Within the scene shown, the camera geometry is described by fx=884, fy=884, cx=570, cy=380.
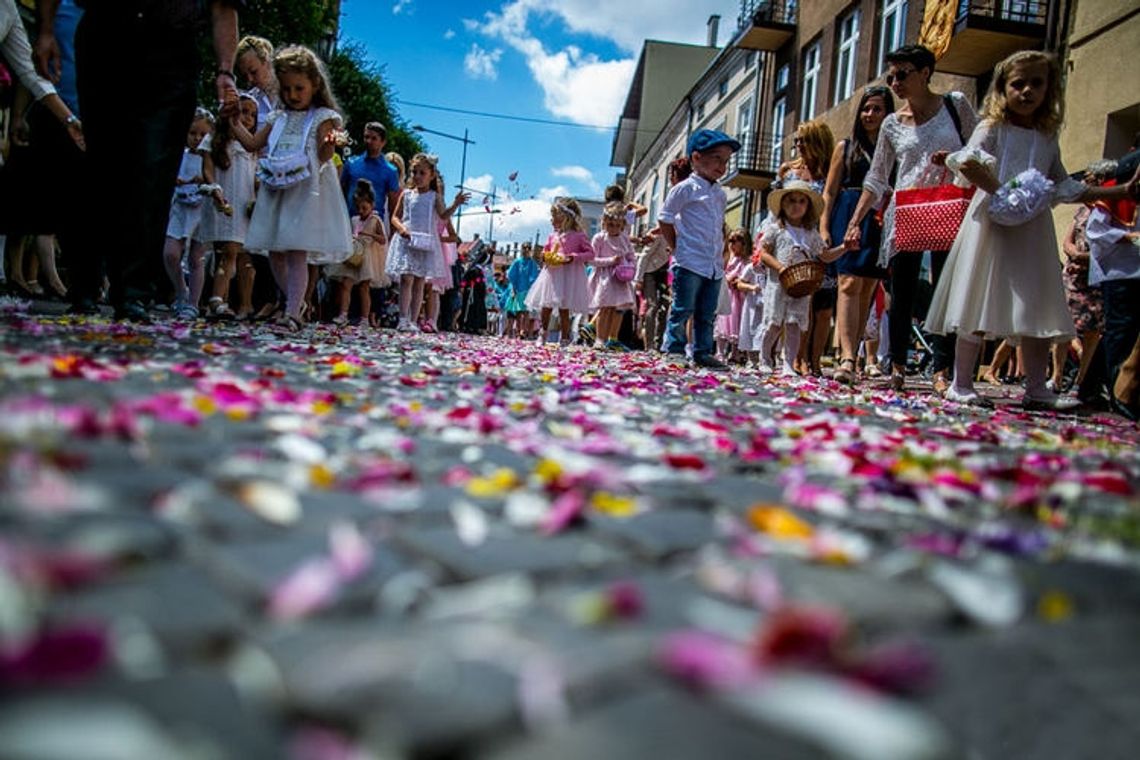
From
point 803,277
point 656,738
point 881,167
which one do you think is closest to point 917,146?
point 881,167

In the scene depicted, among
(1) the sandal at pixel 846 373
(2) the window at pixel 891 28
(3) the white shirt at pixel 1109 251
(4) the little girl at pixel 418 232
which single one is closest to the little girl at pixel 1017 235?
(3) the white shirt at pixel 1109 251

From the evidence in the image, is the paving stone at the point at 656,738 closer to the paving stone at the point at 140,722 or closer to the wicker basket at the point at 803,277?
the paving stone at the point at 140,722

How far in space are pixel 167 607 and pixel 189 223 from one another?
8.01 m

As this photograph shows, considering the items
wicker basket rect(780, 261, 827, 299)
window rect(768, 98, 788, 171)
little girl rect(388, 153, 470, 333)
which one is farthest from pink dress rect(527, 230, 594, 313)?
window rect(768, 98, 788, 171)

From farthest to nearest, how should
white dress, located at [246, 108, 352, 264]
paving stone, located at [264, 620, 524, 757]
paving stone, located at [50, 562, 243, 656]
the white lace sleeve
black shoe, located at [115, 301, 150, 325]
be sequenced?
white dress, located at [246, 108, 352, 264]
the white lace sleeve
black shoe, located at [115, 301, 150, 325]
paving stone, located at [50, 562, 243, 656]
paving stone, located at [264, 620, 524, 757]

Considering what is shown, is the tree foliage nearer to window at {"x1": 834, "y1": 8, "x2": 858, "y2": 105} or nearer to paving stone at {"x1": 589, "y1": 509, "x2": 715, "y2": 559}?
window at {"x1": 834, "y1": 8, "x2": 858, "y2": 105}

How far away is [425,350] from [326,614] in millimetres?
5755

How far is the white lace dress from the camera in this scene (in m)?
6.25

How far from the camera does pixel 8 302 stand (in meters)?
6.32

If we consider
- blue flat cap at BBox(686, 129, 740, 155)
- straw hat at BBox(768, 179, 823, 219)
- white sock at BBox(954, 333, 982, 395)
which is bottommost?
white sock at BBox(954, 333, 982, 395)

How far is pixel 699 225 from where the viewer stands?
8203mm

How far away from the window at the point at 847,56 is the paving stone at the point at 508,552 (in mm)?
20047

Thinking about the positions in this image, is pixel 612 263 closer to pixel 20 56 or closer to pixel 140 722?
pixel 20 56

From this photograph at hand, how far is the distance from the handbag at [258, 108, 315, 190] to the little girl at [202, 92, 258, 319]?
89 centimetres
